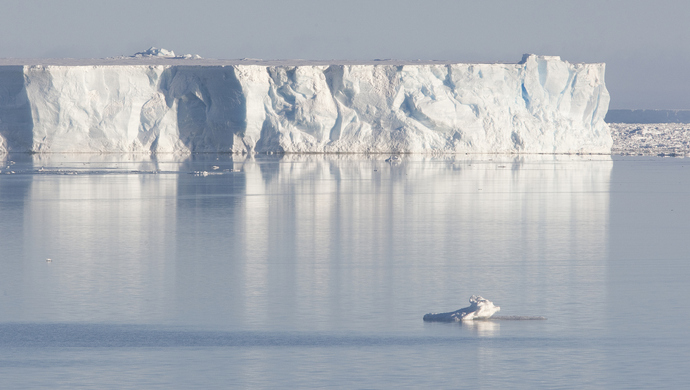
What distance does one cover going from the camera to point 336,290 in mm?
7445

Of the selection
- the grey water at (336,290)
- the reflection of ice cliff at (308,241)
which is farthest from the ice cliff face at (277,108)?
the grey water at (336,290)

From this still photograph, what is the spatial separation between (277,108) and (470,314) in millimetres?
27194

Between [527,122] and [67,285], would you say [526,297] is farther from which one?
[527,122]

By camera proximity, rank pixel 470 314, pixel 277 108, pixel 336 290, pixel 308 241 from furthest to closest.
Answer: pixel 277 108 → pixel 308 241 → pixel 336 290 → pixel 470 314

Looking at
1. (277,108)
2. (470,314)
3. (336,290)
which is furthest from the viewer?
(277,108)

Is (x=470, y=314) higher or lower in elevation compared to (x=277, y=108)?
lower

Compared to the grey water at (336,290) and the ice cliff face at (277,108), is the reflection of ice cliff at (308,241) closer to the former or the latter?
the grey water at (336,290)

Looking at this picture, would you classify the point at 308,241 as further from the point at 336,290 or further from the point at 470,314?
the point at 470,314

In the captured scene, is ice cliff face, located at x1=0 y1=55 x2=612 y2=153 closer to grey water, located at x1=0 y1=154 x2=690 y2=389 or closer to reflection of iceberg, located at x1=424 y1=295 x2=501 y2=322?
grey water, located at x1=0 y1=154 x2=690 y2=389

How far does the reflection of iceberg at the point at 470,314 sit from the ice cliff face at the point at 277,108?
85.8 feet

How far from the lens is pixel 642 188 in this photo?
19.8 meters

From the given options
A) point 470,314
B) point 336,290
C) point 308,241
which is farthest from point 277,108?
point 470,314

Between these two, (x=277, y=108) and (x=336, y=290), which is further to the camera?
(x=277, y=108)

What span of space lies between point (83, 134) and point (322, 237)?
23.2 meters
